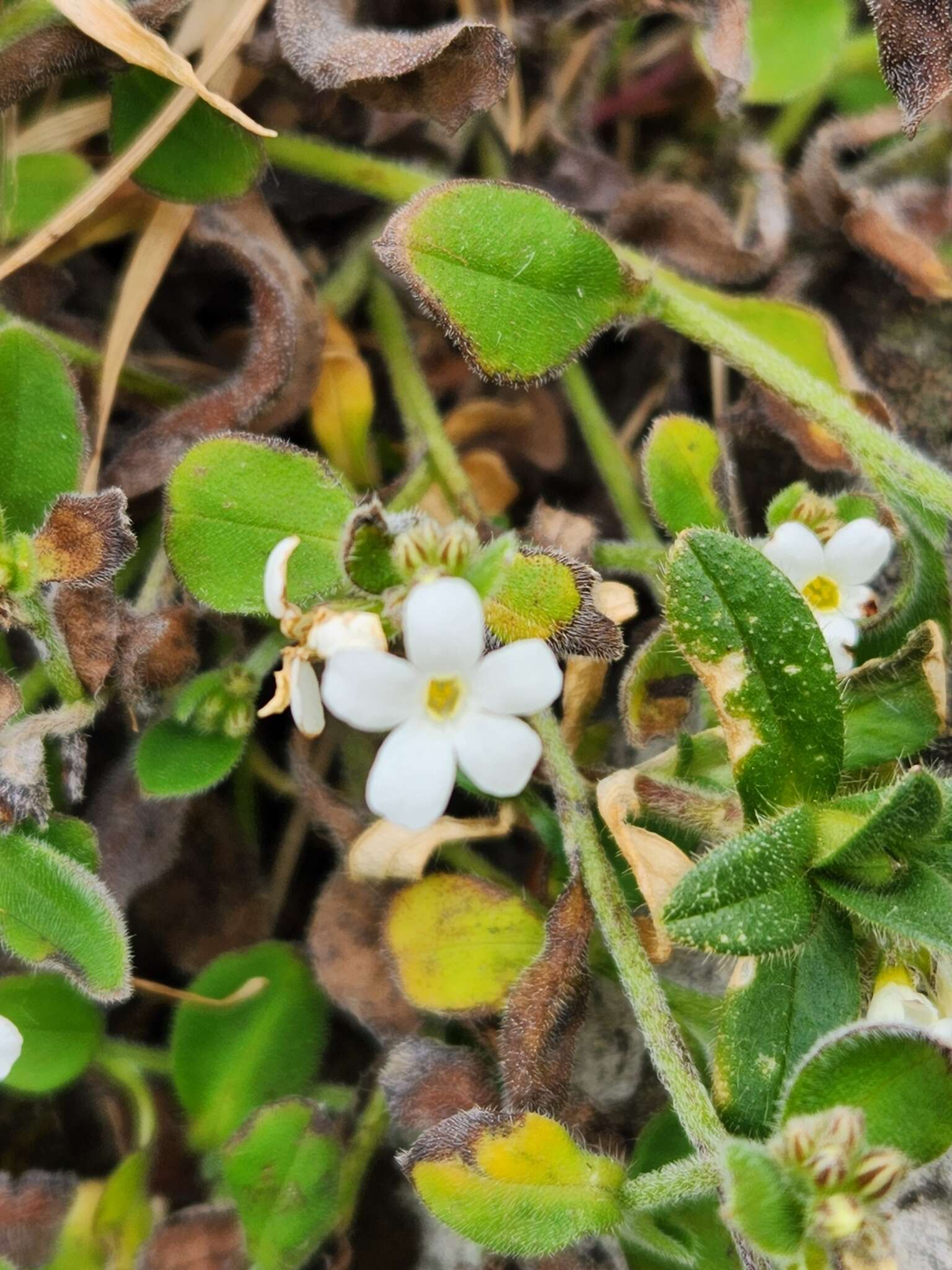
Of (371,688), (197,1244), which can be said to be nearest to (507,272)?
(371,688)

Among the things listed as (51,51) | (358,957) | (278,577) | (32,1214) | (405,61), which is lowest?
(32,1214)

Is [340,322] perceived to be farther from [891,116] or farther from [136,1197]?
[136,1197]

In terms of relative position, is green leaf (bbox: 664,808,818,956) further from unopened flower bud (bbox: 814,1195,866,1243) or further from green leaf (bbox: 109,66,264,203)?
green leaf (bbox: 109,66,264,203)

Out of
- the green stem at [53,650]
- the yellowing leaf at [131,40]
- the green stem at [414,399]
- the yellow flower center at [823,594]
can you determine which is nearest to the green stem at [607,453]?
the green stem at [414,399]

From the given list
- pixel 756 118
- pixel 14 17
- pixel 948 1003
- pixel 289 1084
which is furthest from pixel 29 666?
pixel 756 118

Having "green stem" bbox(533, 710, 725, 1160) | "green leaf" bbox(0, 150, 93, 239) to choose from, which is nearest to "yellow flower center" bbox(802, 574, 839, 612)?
"green stem" bbox(533, 710, 725, 1160)

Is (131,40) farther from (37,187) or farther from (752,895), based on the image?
(752,895)

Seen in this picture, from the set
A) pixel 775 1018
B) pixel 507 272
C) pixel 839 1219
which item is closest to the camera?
pixel 839 1219

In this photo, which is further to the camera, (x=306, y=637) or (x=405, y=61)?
(x=405, y=61)
